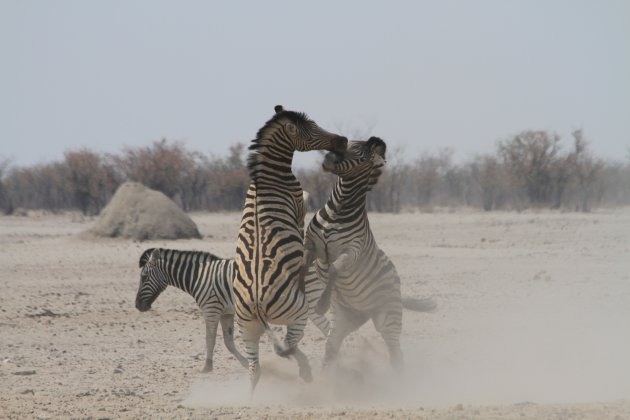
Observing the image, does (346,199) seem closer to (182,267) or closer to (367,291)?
(367,291)

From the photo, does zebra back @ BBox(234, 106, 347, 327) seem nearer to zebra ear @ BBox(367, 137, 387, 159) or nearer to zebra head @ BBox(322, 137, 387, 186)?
zebra head @ BBox(322, 137, 387, 186)

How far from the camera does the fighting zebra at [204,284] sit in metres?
9.08

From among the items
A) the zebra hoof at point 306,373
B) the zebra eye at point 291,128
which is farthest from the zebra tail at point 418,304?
the zebra eye at point 291,128

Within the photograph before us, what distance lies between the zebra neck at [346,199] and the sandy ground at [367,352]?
1502mm

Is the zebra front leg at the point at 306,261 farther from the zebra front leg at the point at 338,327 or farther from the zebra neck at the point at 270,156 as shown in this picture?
the zebra front leg at the point at 338,327

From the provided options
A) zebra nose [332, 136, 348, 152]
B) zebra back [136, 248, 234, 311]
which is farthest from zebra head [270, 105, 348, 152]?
zebra back [136, 248, 234, 311]

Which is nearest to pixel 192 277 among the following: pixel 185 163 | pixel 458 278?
pixel 458 278

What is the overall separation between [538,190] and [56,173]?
2985 cm

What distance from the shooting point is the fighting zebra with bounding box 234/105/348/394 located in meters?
7.07

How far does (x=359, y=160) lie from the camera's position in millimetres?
7797

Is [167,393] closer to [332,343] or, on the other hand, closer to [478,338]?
[332,343]

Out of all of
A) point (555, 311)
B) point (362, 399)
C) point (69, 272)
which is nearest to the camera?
point (362, 399)

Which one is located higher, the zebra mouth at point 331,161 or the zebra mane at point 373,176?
the zebra mouth at point 331,161

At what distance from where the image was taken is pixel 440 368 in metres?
9.18
